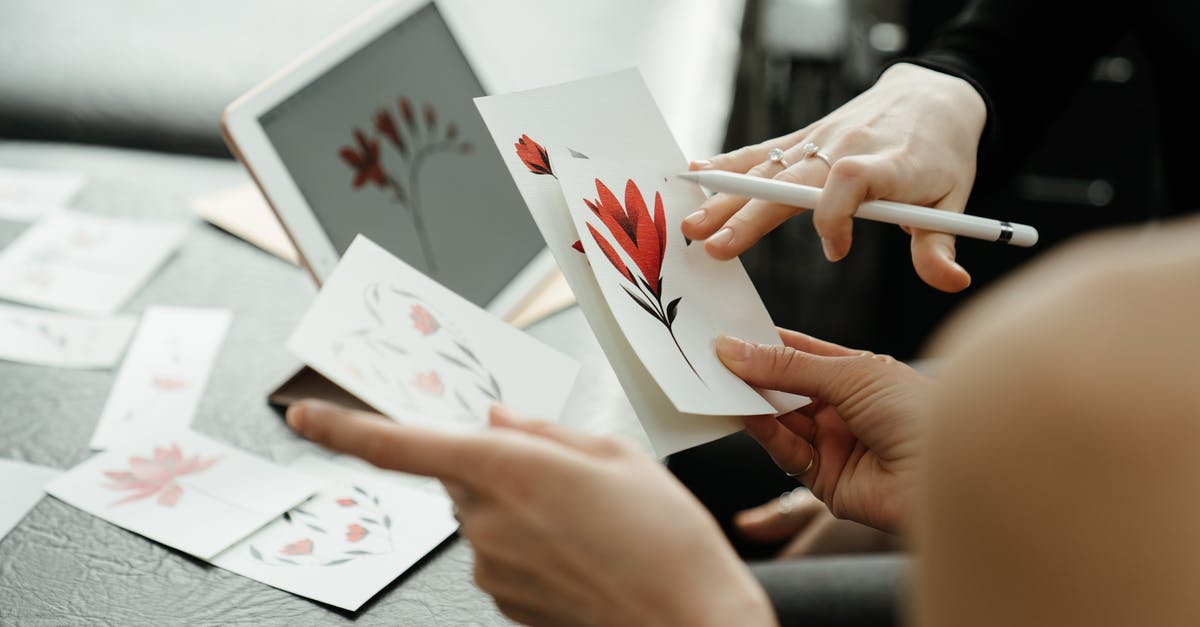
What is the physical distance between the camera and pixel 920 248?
2.64 ft

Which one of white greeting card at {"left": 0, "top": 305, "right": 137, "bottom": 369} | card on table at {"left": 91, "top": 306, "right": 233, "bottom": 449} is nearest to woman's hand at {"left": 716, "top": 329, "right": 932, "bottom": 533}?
card on table at {"left": 91, "top": 306, "right": 233, "bottom": 449}

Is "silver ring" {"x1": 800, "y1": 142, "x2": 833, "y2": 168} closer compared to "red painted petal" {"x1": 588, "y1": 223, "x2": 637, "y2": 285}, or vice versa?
"red painted petal" {"x1": 588, "y1": 223, "x2": 637, "y2": 285}

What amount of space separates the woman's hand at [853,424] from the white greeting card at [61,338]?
59cm

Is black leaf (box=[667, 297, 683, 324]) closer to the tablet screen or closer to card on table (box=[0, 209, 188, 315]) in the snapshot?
the tablet screen

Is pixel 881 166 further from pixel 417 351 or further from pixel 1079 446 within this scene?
pixel 1079 446

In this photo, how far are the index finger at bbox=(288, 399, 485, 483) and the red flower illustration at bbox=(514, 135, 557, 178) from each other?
29cm

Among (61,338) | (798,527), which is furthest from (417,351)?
(798,527)

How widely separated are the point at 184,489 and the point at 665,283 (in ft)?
1.34

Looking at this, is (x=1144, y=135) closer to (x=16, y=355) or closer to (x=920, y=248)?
(x=920, y=248)

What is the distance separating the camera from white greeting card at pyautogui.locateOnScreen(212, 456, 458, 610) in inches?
26.7

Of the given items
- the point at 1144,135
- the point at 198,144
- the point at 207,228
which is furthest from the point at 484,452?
the point at 1144,135

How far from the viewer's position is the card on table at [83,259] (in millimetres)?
1009

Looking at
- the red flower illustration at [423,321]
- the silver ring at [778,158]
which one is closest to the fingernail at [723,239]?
the silver ring at [778,158]

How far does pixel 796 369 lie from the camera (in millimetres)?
751
